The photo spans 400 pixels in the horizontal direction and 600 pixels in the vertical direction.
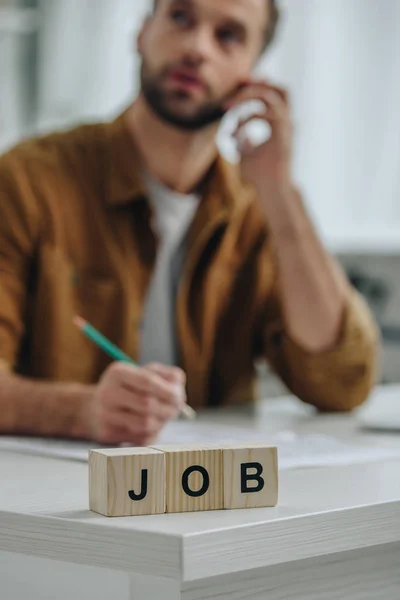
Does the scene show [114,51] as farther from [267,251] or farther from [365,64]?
[267,251]

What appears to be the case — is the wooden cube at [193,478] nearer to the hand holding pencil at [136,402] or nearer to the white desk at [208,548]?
the white desk at [208,548]

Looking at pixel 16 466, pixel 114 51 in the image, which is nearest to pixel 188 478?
pixel 16 466

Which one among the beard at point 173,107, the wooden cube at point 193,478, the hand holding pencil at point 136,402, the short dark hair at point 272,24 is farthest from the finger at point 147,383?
the short dark hair at point 272,24

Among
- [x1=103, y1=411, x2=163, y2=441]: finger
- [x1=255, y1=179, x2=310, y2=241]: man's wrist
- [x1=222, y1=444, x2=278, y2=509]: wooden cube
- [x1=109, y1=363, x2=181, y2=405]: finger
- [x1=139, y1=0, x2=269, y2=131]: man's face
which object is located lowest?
[x1=103, y1=411, x2=163, y2=441]: finger

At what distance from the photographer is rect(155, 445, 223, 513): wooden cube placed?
2.51 feet

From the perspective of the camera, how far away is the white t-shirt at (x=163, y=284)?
1667 millimetres

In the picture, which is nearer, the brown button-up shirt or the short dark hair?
the brown button-up shirt

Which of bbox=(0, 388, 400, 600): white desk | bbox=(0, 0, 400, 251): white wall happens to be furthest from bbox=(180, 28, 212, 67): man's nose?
bbox=(0, 0, 400, 251): white wall

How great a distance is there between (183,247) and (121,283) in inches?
6.0

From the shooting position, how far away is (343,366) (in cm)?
162

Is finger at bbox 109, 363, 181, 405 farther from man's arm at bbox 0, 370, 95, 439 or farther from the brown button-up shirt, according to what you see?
the brown button-up shirt

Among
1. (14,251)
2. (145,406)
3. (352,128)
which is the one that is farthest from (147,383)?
(352,128)

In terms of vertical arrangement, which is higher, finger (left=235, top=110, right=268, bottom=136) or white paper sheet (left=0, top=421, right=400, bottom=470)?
finger (left=235, top=110, right=268, bottom=136)

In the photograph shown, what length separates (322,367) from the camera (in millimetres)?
1627
